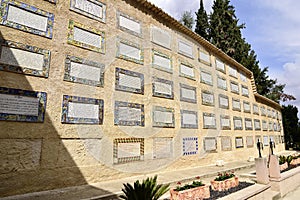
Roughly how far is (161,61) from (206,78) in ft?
11.7

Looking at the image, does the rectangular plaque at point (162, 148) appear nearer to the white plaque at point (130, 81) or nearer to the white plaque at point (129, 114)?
the white plaque at point (129, 114)

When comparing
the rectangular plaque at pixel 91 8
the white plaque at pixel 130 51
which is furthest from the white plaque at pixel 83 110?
the rectangular plaque at pixel 91 8

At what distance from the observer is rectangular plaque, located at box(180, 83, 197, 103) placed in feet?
30.1

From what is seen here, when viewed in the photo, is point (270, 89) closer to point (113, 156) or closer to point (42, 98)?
point (113, 156)

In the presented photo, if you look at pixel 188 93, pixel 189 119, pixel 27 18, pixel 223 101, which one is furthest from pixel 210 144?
pixel 27 18

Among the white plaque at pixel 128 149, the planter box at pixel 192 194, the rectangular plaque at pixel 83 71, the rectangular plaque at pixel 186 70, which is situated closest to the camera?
the planter box at pixel 192 194

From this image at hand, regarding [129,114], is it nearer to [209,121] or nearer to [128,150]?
[128,150]

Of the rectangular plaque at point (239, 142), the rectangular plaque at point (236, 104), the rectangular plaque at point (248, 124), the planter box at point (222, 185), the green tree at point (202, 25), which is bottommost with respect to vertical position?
the planter box at point (222, 185)

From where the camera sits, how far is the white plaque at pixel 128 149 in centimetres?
636

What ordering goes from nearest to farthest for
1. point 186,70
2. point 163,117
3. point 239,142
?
point 163,117
point 186,70
point 239,142

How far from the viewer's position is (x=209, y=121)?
10.4 metres

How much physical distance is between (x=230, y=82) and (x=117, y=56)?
9037 mm

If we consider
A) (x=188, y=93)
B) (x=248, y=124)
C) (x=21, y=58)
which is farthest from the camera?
(x=248, y=124)

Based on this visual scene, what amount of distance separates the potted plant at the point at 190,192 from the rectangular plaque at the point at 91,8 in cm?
560
